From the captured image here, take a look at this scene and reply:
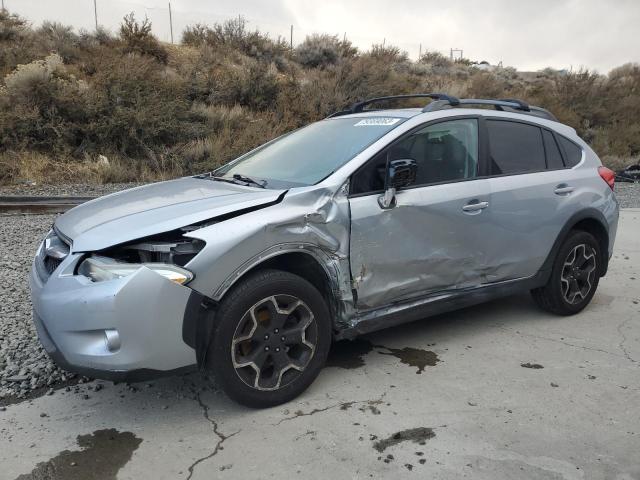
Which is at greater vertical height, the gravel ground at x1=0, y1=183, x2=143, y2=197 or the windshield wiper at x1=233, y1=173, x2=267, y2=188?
the windshield wiper at x1=233, y1=173, x2=267, y2=188

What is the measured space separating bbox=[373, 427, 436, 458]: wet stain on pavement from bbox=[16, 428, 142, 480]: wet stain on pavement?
49.4 inches

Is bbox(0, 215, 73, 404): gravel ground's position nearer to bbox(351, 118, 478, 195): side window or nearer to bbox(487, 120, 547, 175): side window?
bbox(351, 118, 478, 195): side window

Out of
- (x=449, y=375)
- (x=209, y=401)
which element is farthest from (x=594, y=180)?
(x=209, y=401)

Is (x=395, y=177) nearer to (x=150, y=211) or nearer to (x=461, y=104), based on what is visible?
(x=461, y=104)

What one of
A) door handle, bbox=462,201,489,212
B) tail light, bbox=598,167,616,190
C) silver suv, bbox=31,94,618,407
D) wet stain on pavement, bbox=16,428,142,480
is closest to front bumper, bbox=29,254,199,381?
silver suv, bbox=31,94,618,407

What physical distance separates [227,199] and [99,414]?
1.43m

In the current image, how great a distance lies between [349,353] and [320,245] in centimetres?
112

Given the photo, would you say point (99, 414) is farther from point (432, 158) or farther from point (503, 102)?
point (503, 102)

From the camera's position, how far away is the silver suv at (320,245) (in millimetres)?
2941

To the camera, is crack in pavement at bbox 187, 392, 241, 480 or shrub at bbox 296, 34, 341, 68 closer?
crack in pavement at bbox 187, 392, 241, 480

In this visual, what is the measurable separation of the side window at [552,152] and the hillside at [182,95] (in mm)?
10279

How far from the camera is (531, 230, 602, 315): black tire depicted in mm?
4805

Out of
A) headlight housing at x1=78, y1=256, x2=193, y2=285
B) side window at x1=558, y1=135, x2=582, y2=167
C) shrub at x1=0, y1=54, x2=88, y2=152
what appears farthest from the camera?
shrub at x1=0, y1=54, x2=88, y2=152

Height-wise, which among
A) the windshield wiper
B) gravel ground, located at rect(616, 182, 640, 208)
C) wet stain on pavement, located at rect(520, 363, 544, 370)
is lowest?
gravel ground, located at rect(616, 182, 640, 208)
